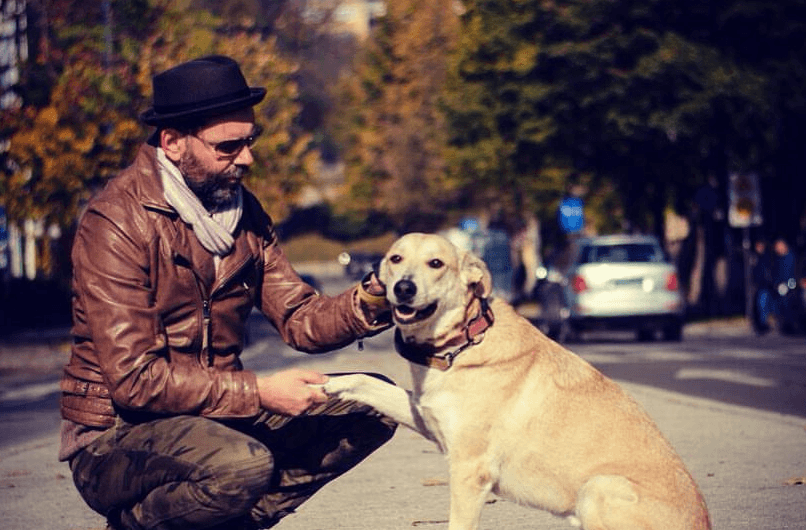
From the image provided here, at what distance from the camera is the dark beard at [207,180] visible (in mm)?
5641

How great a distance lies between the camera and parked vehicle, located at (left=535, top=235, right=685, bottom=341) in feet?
81.1

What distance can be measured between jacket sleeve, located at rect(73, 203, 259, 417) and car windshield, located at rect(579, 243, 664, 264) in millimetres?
19924

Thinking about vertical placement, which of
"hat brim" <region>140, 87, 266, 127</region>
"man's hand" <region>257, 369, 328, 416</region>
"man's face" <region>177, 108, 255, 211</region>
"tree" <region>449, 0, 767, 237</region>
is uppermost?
"tree" <region>449, 0, 767, 237</region>

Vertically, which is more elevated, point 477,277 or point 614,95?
point 614,95

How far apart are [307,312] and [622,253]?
19478 millimetres

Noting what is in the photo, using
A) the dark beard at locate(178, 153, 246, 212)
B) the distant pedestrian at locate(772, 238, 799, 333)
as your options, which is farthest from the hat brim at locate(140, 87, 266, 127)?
the distant pedestrian at locate(772, 238, 799, 333)

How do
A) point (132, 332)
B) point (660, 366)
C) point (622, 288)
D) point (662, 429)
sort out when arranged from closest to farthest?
point (132, 332), point (662, 429), point (660, 366), point (622, 288)

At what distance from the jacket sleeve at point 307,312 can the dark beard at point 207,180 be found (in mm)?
536

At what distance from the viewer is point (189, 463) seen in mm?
5480

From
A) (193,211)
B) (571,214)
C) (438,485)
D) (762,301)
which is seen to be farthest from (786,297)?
(193,211)

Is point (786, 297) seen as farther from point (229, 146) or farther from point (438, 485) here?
point (229, 146)

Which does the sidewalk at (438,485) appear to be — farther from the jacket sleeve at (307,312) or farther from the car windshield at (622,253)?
the car windshield at (622,253)

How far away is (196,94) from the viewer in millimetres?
5605

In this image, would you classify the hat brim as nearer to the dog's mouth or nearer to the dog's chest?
the dog's mouth
